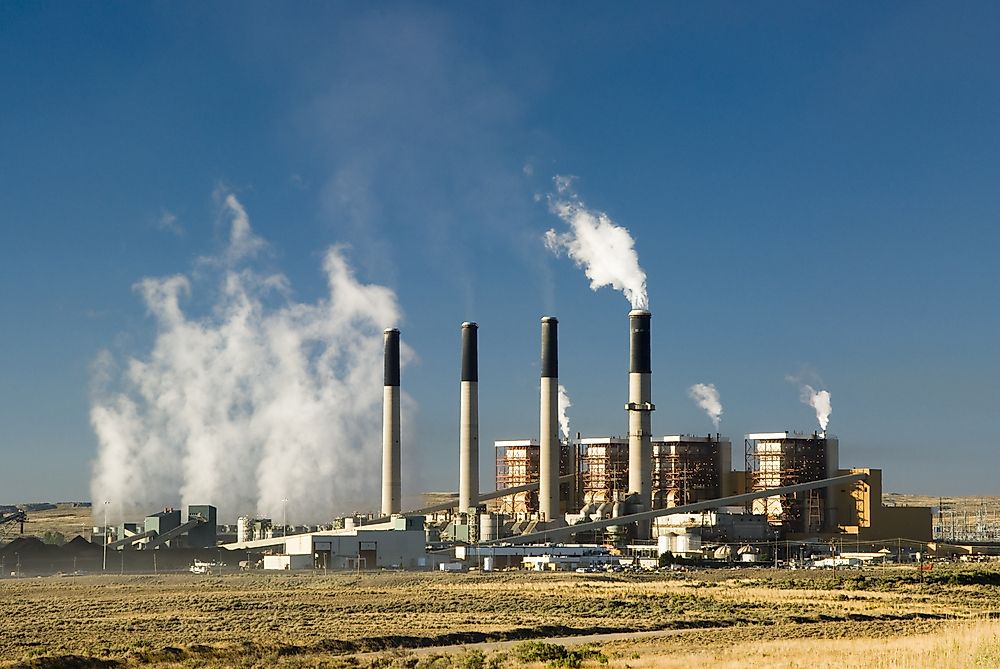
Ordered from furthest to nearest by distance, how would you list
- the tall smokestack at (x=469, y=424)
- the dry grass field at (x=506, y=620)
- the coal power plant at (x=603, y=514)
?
1. the tall smokestack at (x=469, y=424)
2. the coal power plant at (x=603, y=514)
3. the dry grass field at (x=506, y=620)

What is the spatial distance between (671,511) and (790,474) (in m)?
11.9

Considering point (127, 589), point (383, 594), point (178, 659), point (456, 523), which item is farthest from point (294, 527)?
point (178, 659)

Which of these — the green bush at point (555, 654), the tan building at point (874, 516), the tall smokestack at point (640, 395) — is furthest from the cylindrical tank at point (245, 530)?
the green bush at point (555, 654)

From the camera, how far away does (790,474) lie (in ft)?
344

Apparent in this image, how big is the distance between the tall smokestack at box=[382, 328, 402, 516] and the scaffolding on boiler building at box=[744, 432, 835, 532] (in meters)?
28.4

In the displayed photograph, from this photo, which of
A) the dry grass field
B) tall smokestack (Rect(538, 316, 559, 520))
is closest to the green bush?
the dry grass field

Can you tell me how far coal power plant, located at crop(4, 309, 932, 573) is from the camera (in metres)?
90.4

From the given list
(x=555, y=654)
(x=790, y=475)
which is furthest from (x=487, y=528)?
(x=555, y=654)

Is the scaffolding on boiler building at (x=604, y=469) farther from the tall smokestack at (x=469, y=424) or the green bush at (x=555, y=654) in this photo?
the green bush at (x=555, y=654)

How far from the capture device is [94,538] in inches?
4193

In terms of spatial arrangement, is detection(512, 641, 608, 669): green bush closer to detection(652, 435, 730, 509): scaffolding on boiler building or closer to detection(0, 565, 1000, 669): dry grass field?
detection(0, 565, 1000, 669): dry grass field

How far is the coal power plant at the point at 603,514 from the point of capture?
90438mm

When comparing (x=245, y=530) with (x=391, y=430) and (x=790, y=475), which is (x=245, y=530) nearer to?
(x=391, y=430)

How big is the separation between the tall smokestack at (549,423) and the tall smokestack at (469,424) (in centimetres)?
562
